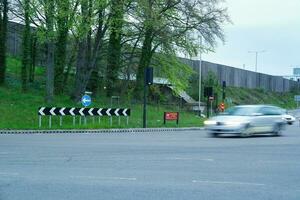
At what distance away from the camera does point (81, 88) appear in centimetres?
4438

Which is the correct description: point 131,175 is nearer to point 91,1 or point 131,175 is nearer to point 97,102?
point 91,1

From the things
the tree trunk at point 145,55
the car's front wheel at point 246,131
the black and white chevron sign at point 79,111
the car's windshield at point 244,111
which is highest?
the tree trunk at point 145,55

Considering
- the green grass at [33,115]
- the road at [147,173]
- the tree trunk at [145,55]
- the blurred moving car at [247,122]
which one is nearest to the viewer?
the road at [147,173]

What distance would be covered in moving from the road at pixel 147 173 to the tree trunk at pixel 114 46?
75.1 feet

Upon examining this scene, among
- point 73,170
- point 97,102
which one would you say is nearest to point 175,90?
point 97,102

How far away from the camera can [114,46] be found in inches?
1873

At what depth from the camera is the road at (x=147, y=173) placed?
10.2 meters

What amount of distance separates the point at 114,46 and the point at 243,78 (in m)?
46.5

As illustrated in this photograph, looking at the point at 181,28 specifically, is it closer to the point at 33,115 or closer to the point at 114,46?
the point at 114,46

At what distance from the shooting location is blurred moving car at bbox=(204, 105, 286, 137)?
26.8 metres

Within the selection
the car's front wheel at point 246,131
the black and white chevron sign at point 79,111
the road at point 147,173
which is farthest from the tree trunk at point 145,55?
the road at point 147,173

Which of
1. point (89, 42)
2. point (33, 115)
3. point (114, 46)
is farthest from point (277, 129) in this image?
point (114, 46)

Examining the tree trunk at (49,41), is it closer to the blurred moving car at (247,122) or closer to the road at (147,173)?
the blurred moving car at (247,122)

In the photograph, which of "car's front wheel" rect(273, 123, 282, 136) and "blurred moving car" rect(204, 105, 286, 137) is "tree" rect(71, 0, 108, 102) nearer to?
"blurred moving car" rect(204, 105, 286, 137)
